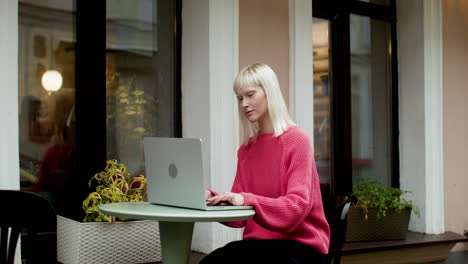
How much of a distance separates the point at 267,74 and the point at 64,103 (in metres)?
1.66

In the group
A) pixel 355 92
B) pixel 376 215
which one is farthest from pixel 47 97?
pixel 355 92

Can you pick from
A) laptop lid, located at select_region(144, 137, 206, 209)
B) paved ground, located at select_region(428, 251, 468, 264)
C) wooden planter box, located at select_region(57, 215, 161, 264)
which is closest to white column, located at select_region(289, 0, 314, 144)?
wooden planter box, located at select_region(57, 215, 161, 264)

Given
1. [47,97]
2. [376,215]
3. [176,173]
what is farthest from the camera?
[376,215]

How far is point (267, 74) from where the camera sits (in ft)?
9.09

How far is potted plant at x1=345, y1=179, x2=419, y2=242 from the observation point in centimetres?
495

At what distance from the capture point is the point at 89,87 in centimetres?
405

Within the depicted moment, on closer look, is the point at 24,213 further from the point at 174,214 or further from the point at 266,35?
the point at 266,35

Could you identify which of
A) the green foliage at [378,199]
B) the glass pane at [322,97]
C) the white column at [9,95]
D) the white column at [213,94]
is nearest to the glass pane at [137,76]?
the white column at [213,94]

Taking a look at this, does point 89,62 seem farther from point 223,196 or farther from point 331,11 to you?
point 331,11

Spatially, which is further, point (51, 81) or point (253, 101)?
point (51, 81)

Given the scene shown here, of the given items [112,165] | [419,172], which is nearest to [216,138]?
[112,165]

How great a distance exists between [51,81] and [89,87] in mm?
232

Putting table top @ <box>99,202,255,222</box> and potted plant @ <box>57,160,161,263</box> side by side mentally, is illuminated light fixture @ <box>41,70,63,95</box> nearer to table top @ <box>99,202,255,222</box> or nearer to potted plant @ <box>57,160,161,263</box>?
potted plant @ <box>57,160,161,263</box>

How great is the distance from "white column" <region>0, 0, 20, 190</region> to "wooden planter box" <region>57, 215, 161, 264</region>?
16.5 inches
